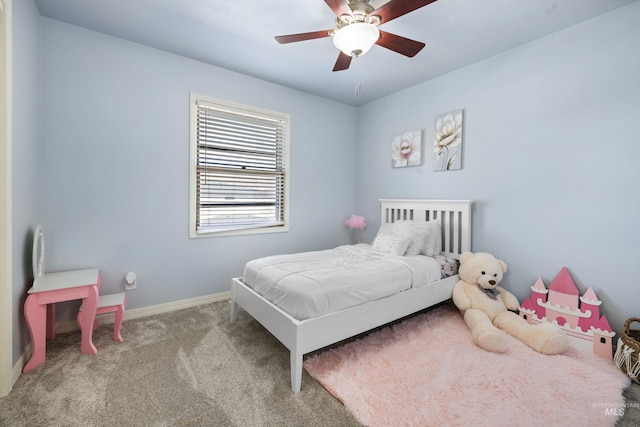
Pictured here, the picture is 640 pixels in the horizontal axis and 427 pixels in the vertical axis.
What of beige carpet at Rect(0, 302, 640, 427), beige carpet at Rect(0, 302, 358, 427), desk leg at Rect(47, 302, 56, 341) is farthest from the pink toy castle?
desk leg at Rect(47, 302, 56, 341)

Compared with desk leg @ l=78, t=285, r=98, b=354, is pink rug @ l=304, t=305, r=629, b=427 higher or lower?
lower

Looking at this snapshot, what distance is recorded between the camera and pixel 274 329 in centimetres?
190

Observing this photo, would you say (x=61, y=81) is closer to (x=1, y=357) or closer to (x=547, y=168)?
(x=1, y=357)

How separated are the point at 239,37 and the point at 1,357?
2.78 metres

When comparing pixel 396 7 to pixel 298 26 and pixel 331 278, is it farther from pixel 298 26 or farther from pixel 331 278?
pixel 331 278

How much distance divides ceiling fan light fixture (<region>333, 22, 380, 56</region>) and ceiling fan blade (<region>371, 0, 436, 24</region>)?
8cm

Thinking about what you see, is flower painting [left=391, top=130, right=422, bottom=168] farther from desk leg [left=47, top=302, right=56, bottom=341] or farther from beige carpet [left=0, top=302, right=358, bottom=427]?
desk leg [left=47, top=302, right=56, bottom=341]

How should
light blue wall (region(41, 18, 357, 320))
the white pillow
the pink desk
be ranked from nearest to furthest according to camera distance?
the pink desk
light blue wall (region(41, 18, 357, 320))
the white pillow

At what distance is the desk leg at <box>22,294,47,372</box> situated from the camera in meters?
1.78

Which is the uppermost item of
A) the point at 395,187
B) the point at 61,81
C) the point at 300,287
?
the point at 61,81

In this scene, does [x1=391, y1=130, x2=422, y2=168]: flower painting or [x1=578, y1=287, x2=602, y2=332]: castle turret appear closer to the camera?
[x1=578, y1=287, x2=602, y2=332]: castle turret

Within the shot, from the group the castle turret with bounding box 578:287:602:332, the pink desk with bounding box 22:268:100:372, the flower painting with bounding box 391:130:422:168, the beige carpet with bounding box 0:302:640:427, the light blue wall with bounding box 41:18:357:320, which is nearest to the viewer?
the beige carpet with bounding box 0:302:640:427

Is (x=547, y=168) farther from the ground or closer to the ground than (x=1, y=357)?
farther from the ground

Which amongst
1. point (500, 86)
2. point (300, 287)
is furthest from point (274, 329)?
point (500, 86)
